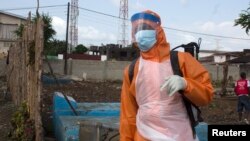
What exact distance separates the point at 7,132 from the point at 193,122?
604 centimetres

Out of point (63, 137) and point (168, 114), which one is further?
point (63, 137)

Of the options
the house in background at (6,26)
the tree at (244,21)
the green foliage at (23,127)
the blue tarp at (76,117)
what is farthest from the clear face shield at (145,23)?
the house in background at (6,26)

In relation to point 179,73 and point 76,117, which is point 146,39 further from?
point 76,117

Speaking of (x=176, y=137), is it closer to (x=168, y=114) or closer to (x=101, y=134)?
(x=168, y=114)

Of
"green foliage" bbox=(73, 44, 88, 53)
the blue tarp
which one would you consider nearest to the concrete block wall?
the blue tarp

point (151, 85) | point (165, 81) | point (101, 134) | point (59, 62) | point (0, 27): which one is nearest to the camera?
point (165, 81)

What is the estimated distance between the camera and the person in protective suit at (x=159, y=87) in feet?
10.2

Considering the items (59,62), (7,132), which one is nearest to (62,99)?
(7,132)

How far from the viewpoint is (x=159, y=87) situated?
3162 millimetres

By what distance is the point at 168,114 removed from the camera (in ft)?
10.3

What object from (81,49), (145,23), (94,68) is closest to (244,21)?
(94,68)

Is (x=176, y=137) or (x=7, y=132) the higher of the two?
(x=176, y=137)

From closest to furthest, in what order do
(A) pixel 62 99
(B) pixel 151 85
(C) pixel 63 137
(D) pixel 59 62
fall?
(B) pixel 151 85 → (C) pixel 63 137 → (A) pixel 62 99 → (D) pixel 59 62

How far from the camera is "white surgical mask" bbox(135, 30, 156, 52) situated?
10.5 feet
